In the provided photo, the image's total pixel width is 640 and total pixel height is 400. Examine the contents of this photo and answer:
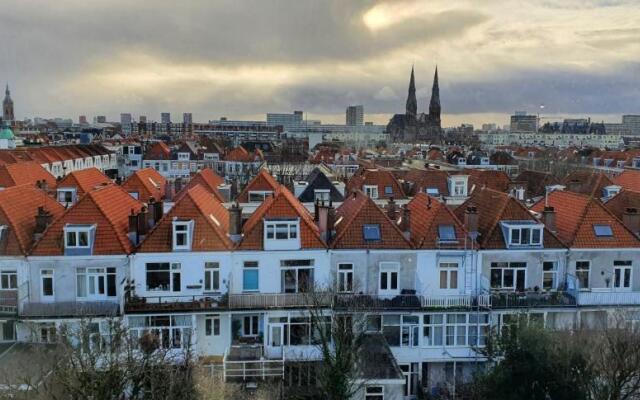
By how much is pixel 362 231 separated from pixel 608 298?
12.7 m

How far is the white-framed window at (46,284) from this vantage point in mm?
25906

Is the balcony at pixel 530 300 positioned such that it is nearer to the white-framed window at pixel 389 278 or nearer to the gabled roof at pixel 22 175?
the white-framed window at pixel 389 278

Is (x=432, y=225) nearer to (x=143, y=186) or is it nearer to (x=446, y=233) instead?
(x=446, y=233)

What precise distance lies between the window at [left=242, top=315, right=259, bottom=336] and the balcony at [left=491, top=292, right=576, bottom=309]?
11585 millimetres

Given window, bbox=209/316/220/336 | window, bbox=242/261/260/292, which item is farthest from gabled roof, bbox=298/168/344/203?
window, bbox=209/316/220/336

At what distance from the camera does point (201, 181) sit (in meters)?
47.5

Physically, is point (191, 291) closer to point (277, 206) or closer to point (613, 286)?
point (277, 206)

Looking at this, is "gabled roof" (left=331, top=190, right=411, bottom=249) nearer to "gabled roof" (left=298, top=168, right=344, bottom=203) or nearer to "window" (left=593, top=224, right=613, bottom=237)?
"window" (left=593, top=224, right=613, bottom=237)

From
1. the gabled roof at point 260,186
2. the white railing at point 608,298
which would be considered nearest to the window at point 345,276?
the white railing at point 608,298

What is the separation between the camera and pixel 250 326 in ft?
88.6

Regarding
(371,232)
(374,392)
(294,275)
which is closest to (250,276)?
(294,275)

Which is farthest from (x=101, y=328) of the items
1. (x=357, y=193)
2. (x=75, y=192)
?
(x=75, y=192)

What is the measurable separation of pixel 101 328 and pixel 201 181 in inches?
918

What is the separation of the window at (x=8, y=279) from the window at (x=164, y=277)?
236 inches
